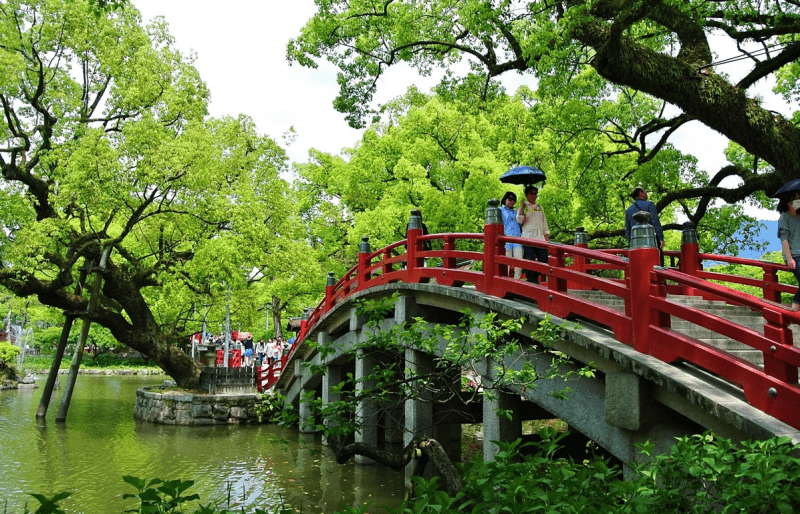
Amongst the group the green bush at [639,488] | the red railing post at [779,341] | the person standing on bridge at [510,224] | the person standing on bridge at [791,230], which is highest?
the person standing on bridge at [510,224]

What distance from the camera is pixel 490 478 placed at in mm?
3725

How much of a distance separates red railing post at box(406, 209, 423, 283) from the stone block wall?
11.6m

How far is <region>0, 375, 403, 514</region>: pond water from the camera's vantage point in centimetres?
1073

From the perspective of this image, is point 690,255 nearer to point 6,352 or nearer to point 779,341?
point 779,341

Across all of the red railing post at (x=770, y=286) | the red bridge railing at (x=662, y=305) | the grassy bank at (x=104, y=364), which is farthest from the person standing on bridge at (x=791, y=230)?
the grassy bank at (x=104, y=364)

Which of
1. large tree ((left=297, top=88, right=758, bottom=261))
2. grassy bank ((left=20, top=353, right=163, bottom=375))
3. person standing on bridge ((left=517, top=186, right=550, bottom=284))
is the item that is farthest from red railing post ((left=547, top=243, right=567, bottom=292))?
grassy bank ((left=20, top=353, right=163, bottom=375))

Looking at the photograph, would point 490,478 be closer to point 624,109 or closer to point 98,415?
point 624,109

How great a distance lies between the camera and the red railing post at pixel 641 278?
5.93 metres

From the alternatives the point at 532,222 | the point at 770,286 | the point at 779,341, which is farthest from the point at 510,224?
the point at 779,341

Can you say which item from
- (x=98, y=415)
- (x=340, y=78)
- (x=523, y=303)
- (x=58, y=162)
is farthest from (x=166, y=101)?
(x=523, y=303)

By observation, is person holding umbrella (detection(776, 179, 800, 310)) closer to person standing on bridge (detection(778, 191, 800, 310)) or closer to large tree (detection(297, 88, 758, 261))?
person standing on bridge (detection(778, 191, 800, 310))

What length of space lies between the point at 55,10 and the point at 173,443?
1419 cm

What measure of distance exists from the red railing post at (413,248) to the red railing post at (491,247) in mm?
2015

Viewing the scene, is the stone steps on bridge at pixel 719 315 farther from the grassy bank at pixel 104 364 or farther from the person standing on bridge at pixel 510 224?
the grassy bank at pixel 104 364
